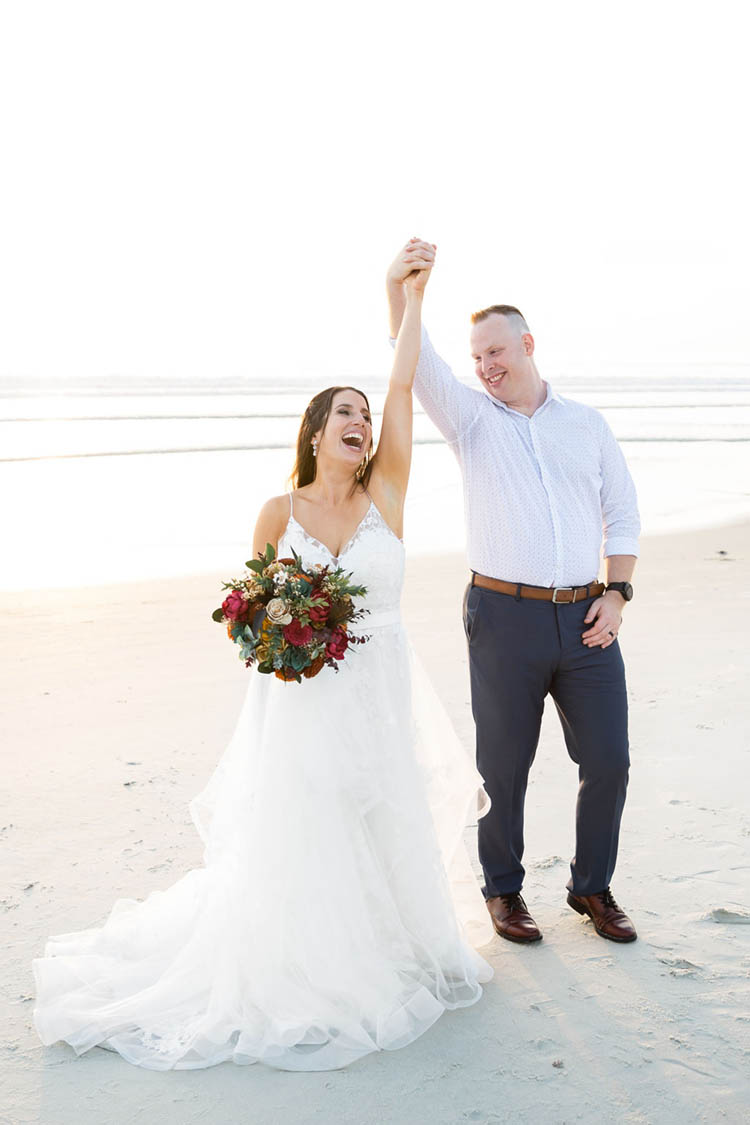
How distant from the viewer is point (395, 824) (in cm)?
383

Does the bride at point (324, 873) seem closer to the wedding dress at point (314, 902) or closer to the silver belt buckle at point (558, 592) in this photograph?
the wedding dress at point (314, 902)

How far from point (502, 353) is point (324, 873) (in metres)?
2.09

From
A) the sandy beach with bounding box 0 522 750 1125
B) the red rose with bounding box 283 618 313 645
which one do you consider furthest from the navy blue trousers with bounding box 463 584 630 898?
the red rose with bounding box 283 618 313 645

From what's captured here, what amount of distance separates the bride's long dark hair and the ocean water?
6.25 meters

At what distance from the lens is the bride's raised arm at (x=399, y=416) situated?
4129mm

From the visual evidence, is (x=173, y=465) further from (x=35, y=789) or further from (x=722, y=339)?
(x=722, y=339)

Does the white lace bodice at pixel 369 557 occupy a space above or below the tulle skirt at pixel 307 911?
above

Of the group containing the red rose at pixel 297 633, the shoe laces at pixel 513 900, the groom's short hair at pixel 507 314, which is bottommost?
the shoe laces at pixel 513 900

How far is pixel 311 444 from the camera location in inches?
165

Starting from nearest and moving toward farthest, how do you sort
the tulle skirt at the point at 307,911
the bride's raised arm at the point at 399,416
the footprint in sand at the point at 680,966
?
the tulle skirt at the point at 307,911 < the footprint in sand at the point at 680,966 < the bride's raised arm at the point at 399,416

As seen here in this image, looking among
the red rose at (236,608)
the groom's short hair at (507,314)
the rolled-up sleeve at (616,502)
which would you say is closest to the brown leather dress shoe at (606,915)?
the rolled-up sleeve at (616,502)

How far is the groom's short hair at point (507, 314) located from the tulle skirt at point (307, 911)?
133cm

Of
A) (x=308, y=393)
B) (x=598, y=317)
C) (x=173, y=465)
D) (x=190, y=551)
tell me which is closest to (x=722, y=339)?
(x=598, y=317)

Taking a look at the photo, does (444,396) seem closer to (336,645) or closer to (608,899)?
(336,645)
